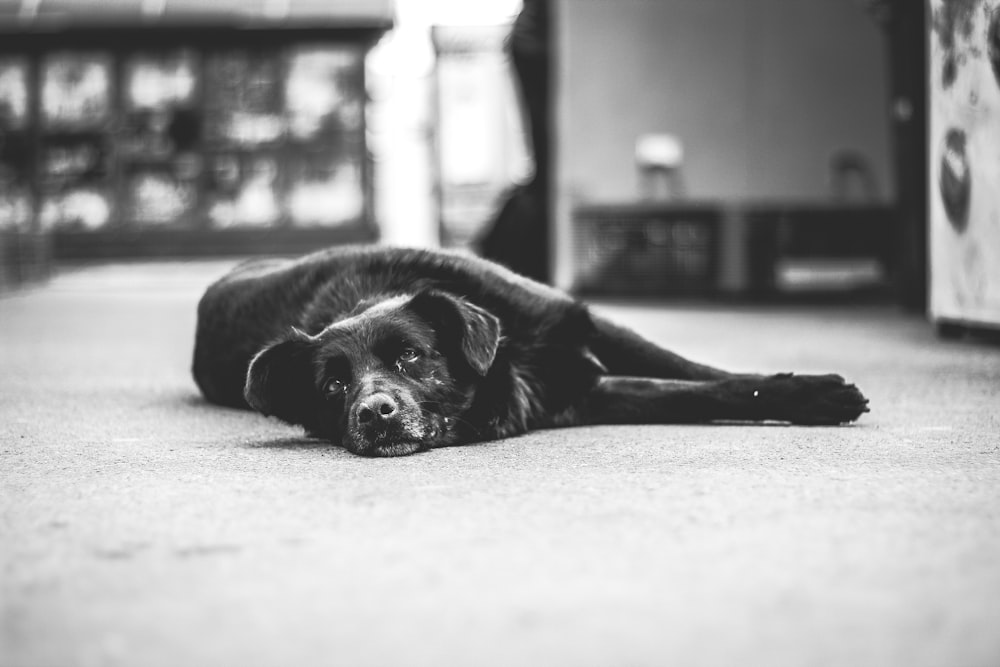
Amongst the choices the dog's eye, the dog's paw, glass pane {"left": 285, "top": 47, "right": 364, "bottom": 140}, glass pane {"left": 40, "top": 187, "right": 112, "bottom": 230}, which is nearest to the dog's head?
the dog's eye

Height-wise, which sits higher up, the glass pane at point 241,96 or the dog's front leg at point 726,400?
the glass pane at point 241,96

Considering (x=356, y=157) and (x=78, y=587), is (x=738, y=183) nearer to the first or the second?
(x=356, y=157)

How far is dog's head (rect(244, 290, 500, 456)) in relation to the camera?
2002 mm

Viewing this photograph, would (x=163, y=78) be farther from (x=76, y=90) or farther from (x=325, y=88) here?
(x=325, y=88)

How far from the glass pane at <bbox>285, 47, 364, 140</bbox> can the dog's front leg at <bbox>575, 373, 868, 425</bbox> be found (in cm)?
930

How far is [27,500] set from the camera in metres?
1.64

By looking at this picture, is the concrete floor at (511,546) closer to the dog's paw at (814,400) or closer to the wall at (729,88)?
the dog's paw at (814,400)

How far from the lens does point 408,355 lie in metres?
2.07

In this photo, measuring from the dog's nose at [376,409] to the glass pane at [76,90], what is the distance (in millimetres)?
10168

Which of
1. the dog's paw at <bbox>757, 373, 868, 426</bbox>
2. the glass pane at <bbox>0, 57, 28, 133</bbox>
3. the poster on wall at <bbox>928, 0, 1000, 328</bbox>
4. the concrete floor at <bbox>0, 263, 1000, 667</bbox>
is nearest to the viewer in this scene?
the concrete floor at <bbox>0, 263, 1000, 667</bbox>

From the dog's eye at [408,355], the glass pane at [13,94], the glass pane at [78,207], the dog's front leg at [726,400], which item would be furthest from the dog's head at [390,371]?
the glass pane at [13,94]

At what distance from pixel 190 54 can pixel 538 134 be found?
4.63m

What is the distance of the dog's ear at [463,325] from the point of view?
6.76ft

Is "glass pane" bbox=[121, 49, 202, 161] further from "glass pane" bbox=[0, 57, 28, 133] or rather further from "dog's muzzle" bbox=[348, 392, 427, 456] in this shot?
"dog's muzzle" bbox=[348, 392, 427, 456]
